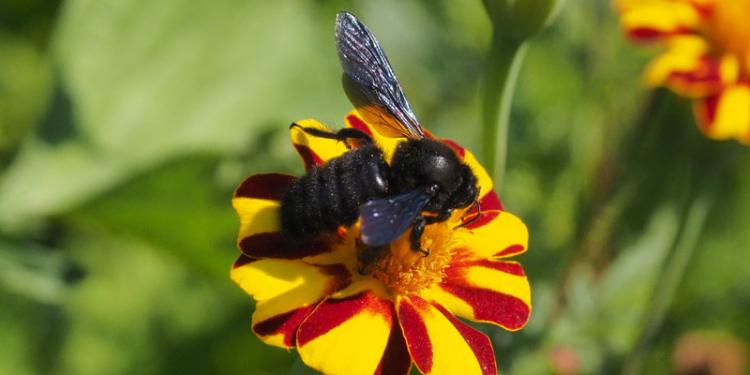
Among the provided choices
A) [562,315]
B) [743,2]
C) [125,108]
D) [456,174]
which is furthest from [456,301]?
[125,108]

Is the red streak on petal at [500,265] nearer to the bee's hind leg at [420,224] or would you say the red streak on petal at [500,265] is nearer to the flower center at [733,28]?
the bee's hind leg at [420,224]

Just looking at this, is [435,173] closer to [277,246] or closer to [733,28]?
[277,246]

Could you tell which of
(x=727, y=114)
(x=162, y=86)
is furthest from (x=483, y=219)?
(x=162, y=86)

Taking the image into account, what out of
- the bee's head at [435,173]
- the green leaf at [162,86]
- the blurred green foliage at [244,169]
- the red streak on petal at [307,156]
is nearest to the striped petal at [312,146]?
the red streak on petal at [307,156]

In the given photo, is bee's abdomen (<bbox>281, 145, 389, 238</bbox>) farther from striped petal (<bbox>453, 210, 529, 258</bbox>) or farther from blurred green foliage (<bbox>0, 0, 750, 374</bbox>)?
blurred green foliage (<bbox>0, 0, 750, 374</bbox>)

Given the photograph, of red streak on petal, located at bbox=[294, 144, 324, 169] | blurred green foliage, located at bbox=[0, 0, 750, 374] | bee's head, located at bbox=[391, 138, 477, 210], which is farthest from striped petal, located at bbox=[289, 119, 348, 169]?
blurred green foliage, located at bbox=[0, 0, 750, 374]

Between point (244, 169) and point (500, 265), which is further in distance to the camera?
point (244, 169)

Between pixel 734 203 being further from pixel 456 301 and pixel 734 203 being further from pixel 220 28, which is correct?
pixel 456 301
